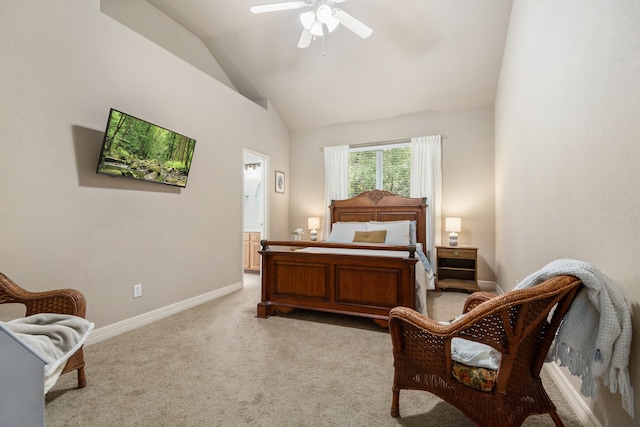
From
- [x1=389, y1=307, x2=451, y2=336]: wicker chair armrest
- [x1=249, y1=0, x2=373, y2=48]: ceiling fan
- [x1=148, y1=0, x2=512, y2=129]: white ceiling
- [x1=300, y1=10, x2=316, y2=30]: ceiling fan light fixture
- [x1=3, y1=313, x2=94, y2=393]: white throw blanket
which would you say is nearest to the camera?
[x1=3, y1=313, x2=94, y2=393]: white throw blanket

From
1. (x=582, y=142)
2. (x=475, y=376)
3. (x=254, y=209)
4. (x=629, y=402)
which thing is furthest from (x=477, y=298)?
(x=254, y=209)

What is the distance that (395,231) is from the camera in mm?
4152

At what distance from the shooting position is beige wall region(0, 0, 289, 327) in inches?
81.1

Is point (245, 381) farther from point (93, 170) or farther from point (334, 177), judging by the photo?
point (334, 177)

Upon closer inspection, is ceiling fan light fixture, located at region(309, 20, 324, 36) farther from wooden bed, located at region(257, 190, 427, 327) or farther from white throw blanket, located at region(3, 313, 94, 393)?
white throw blanket, located at region(3, 313, 94, 393)

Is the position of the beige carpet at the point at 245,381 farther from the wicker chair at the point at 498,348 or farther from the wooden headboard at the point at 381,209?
the wooden headboard at the point at 381,209

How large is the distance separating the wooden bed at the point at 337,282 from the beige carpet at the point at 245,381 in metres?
0.22

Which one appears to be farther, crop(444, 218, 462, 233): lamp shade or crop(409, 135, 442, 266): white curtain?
crop(409, 135, 442, 266): white curtain

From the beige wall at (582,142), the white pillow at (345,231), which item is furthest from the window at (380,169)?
the beige wall at (582,142)

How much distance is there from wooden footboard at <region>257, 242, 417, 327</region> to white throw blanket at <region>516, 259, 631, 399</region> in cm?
145

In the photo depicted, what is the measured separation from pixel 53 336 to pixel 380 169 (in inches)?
182

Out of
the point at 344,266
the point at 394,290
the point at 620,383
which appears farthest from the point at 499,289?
the point at 620,383

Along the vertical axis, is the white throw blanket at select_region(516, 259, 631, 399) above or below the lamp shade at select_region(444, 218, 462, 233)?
below

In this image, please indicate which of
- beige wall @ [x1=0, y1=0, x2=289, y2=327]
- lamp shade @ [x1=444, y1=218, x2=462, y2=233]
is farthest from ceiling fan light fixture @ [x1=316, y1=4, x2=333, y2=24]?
lamp shade @ [x1=444, y1=218, x2=462, y2=233]
